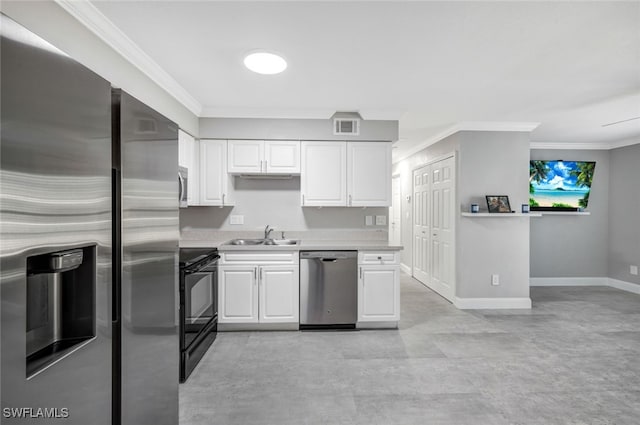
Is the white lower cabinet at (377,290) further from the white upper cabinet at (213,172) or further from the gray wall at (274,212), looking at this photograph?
the white upper cabinet at (213,172)

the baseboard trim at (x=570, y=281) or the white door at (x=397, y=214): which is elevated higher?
the white door at (x=397, y=214)

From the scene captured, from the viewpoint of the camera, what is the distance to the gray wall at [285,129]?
12.4 feet

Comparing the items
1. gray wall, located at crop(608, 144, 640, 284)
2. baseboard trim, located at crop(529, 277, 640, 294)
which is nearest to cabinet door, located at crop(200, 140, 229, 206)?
baseboard trim, located at crop(529, 277, 640, 294)

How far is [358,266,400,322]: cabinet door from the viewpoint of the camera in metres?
3.56

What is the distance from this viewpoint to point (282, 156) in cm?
383

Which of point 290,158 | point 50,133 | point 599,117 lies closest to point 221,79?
point 290,158

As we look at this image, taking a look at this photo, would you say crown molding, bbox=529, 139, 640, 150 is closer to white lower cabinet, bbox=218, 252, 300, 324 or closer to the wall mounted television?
the wall mounted television

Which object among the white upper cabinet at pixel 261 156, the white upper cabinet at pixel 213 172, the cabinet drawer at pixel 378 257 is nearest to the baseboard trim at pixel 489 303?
Result: the cabinet drawer at pixel 378 257

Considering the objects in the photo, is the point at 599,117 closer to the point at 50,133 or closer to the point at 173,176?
the point at 173,176

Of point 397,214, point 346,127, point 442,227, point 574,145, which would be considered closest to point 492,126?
point 442,227

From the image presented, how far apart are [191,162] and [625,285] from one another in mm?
6954

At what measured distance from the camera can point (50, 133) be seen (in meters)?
0.78

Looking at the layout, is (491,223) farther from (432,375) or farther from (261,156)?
(261,156)

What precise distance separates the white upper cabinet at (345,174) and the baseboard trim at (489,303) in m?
1.81
